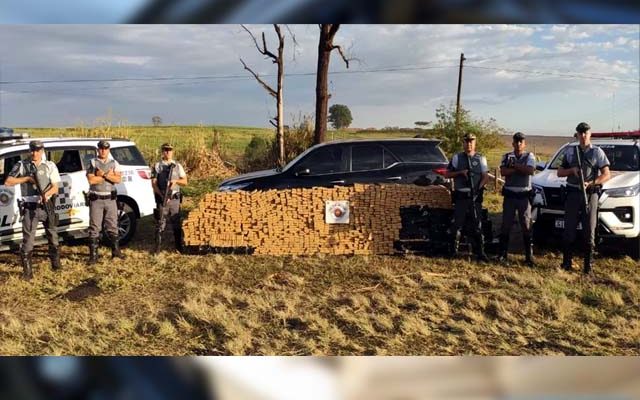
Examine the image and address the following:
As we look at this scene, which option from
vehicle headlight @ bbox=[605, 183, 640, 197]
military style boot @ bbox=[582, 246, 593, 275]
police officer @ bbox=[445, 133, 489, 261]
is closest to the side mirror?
police officer @ bbox=[445, 133, 489, 261]

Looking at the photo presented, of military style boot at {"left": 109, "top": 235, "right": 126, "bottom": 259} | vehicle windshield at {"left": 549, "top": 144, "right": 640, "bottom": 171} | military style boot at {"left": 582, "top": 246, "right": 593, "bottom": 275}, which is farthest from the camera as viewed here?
military style boot at {"left": 109, "top": 235, "right": 126, "bottom": 259}

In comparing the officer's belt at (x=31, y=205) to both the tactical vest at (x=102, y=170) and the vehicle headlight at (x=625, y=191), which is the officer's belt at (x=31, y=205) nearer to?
the tactical vest at (x=102, y=170)

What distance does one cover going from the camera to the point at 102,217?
7.27m

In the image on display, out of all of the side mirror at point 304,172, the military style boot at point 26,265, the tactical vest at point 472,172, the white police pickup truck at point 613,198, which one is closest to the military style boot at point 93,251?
the military style boot at point 26,265

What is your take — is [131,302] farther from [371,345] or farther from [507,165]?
[507,165]

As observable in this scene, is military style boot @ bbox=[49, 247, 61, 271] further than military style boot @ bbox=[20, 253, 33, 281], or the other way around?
military style boot @ bbox=[49, 247, 61, 271]

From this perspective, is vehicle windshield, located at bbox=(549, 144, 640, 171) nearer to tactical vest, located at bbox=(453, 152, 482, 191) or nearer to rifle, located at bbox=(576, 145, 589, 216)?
rifle, located at bbox=(576, 145, 589, 216)

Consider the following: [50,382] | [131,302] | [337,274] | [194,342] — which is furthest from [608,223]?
[50,382]

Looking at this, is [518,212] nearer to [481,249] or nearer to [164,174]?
[481,249]

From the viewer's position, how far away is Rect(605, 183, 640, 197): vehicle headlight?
658 cm

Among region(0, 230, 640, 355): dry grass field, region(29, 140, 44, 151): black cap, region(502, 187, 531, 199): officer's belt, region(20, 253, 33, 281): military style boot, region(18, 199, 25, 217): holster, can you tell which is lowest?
region(0, 230, 640, 355): dry grass field

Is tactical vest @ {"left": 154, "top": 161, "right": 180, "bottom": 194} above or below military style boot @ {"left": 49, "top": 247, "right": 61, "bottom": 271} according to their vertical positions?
above

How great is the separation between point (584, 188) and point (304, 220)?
12.0 feet

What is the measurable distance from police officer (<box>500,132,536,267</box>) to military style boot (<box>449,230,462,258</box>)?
1.86 feet
